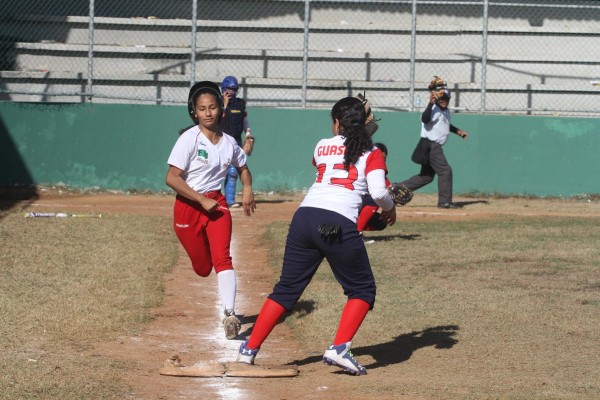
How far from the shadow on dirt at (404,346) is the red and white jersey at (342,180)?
3.94ft

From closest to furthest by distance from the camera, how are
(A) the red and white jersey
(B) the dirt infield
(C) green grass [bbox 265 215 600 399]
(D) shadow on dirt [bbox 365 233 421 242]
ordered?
(B) the dirt infield, (A) the red and white jersey, (C) green grass [bbox 265 215 600 399], (D) shadow on dirt [bbox 365 233 421 242]

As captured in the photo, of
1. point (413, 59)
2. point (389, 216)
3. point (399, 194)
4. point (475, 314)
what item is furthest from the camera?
point (413, 59)

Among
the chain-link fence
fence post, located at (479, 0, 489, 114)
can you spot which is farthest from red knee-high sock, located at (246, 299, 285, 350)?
fence post, located at (479, 0, 489, 114)

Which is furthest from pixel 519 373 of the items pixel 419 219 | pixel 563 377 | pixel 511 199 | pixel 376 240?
pixel 511 199

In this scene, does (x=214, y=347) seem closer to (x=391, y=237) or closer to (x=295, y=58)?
(x=391, y=237)

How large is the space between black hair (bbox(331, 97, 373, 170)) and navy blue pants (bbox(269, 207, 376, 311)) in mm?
379

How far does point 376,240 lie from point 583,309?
14.8 ft

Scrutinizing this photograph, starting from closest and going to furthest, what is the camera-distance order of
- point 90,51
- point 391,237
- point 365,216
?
point 365,216 → point 391,237 → point 90,51

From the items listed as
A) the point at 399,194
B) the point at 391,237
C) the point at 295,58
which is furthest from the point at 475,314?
the point at 295,58

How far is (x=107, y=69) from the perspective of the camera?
20.5 meters

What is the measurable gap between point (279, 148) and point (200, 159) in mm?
11722

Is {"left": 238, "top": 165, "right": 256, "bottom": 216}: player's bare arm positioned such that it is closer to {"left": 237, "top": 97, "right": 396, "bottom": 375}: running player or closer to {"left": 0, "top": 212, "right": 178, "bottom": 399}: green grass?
{"left": 237, "top": 97, "right": 396, "bottom": 375}: running player

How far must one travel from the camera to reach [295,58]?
20719 millimetres

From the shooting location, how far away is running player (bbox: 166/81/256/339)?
7.77 metres
